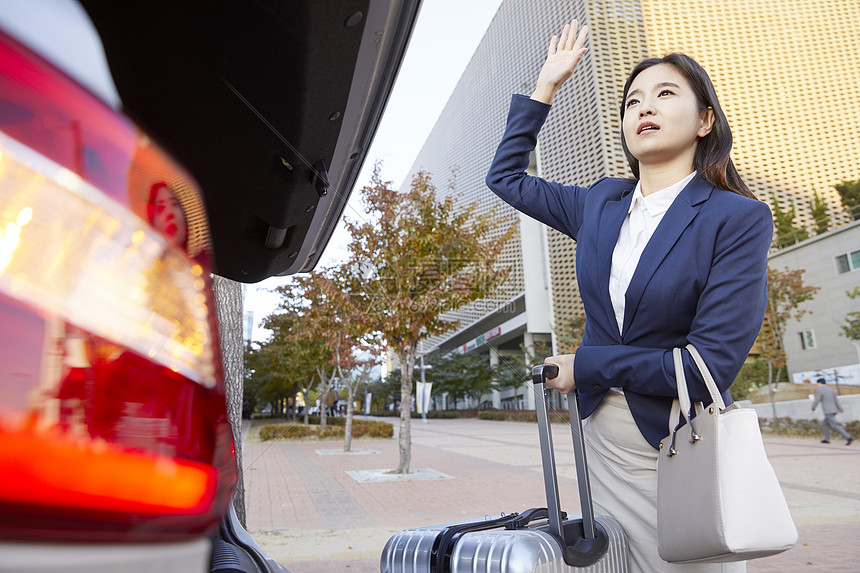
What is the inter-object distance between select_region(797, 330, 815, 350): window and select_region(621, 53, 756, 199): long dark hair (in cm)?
3103

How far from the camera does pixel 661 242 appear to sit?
120 centimetres

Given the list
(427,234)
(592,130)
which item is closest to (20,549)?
(592,130)

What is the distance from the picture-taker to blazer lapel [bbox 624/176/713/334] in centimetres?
119

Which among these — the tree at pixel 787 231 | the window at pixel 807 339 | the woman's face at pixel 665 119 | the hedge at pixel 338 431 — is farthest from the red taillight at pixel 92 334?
the window at pixel 807 339

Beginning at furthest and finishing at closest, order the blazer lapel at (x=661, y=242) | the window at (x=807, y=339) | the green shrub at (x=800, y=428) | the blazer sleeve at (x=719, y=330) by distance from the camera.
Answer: the window at (x=807, y=339) → the green shrub at (x=800, y=428) → the blazer lapel at (x=661, y=242) → the blazer sleeve at (x=719, y=330)

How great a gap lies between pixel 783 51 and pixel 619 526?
39.5 feet

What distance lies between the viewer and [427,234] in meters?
8.52

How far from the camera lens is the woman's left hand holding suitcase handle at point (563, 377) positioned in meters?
1.20

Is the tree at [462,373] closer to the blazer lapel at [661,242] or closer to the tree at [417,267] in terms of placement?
the tree at [417,267]

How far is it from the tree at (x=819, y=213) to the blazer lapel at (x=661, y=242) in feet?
88.9

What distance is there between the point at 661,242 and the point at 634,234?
13cm

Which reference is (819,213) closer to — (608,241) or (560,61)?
(560,61)

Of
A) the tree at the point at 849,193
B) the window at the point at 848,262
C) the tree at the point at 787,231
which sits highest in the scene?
the tree at the point at 849,193

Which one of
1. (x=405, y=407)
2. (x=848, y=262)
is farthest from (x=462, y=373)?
(x=848, y=262)
